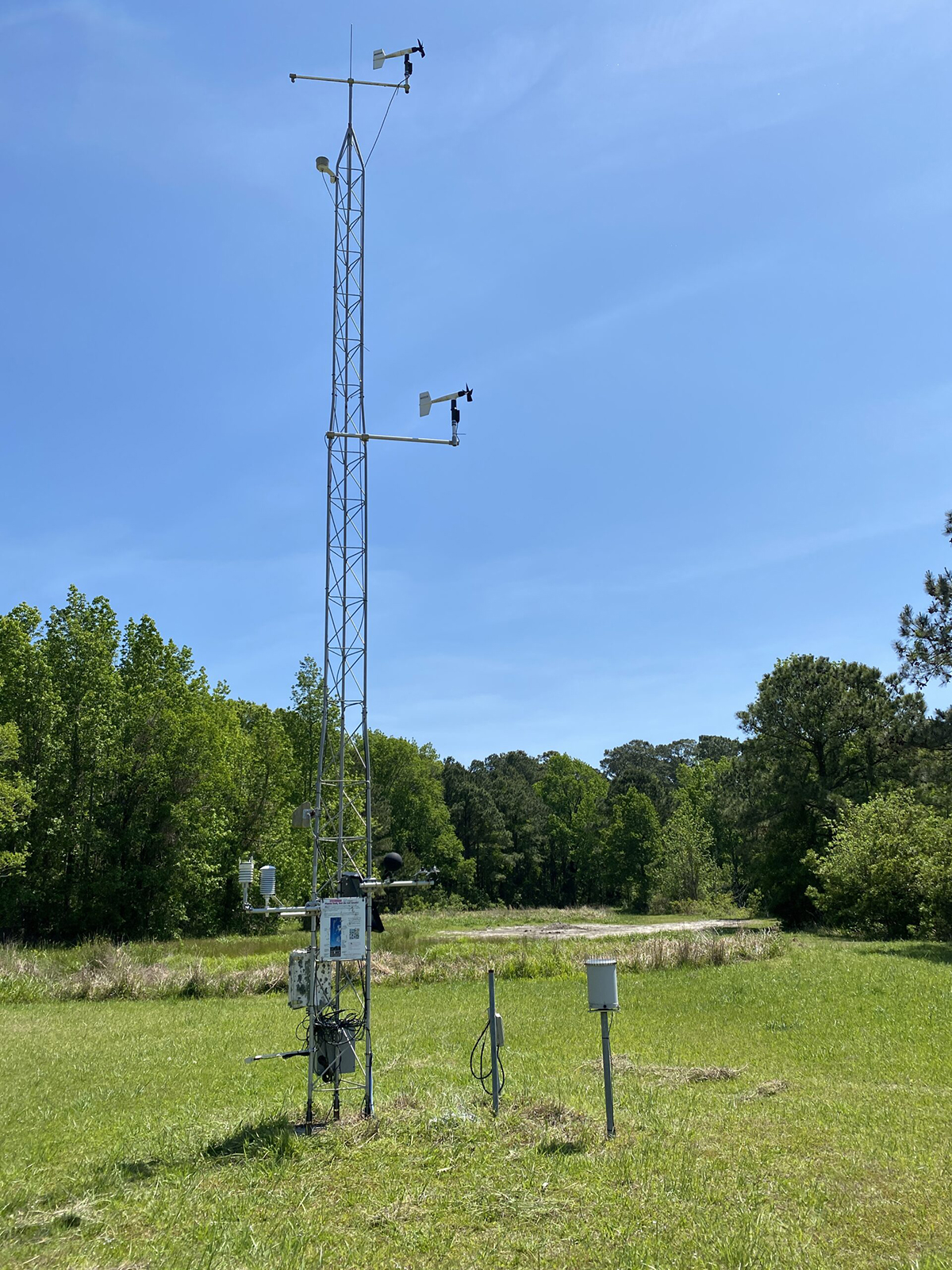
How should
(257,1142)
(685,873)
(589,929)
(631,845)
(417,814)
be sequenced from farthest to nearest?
(417,814)
(631,845)
(685,873)
(589,929)
(257,1142)

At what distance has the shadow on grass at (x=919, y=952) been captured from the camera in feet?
67.2

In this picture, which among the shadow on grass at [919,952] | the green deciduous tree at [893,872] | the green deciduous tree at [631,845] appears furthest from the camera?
the green deciduous tree at [631,845]

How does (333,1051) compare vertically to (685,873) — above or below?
above

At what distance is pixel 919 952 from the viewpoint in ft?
72.7

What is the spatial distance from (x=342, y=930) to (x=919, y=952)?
66.5 feet

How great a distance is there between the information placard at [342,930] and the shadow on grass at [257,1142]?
144 cm

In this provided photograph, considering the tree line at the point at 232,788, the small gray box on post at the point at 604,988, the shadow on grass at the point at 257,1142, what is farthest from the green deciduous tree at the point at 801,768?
the shadow on grass at the point at 257,1142

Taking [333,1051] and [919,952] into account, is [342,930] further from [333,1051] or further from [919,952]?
[919,952]

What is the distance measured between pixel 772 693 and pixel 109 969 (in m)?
31.5

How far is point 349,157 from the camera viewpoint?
11.2 m

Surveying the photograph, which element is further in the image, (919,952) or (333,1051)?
(919,952)

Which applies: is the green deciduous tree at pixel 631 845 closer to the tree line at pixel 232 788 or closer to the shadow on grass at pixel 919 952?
the tree line at pixel 232 788

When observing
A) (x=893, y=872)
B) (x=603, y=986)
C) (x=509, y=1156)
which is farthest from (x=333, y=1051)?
(x=893, y=872)

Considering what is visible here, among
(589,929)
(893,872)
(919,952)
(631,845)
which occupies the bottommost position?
(589,929)
